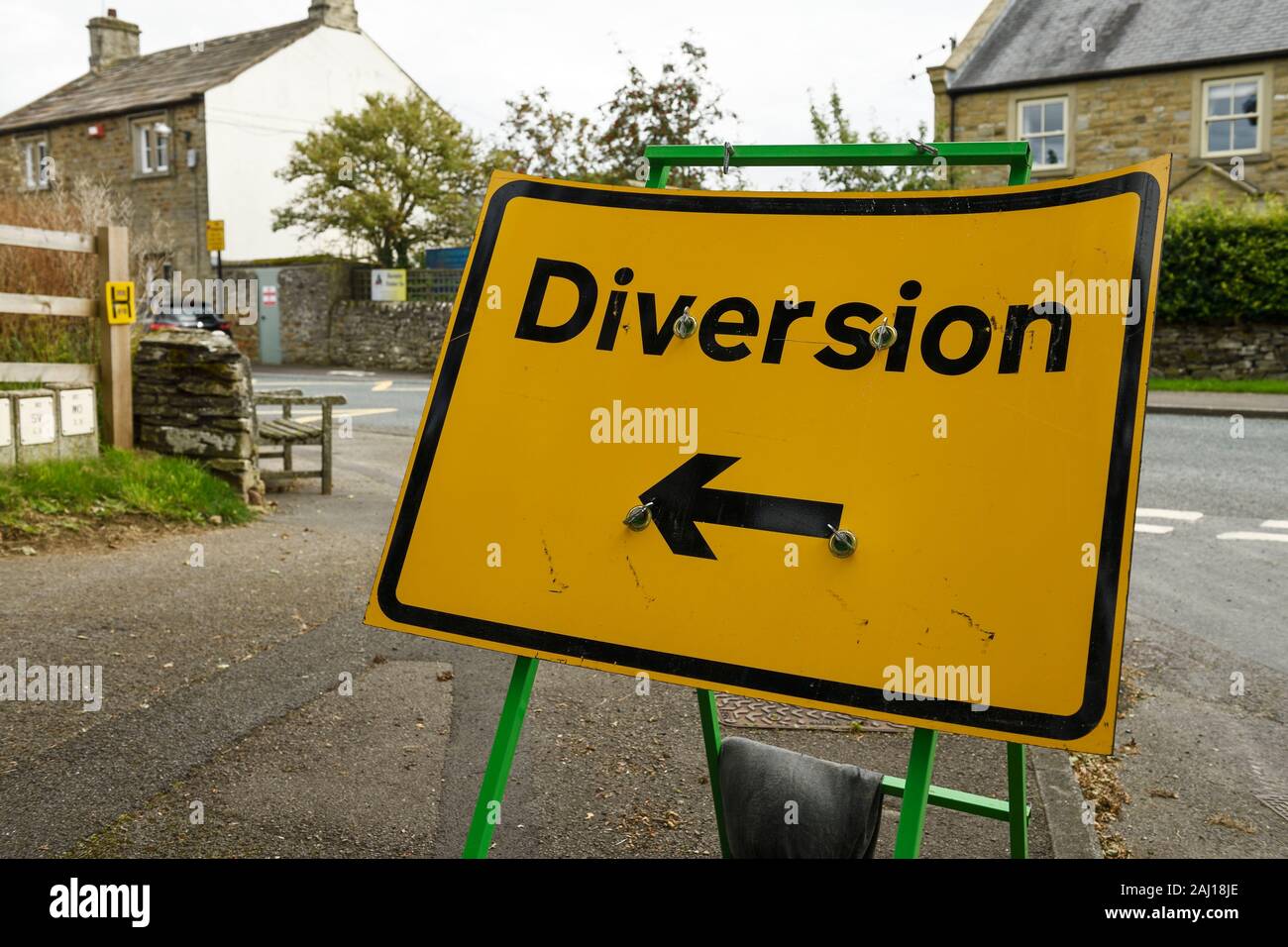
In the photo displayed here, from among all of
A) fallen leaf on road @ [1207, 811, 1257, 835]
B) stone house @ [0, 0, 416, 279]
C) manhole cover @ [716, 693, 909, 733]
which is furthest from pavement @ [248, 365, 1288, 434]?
fallen leaf on road @ [1207, 811, 1257, 835]

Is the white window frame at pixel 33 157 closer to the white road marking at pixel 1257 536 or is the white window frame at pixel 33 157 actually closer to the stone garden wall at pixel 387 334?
the stone garden wall at pixel 387 334

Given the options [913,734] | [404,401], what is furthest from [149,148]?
[913,734]

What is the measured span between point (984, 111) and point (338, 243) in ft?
60.3

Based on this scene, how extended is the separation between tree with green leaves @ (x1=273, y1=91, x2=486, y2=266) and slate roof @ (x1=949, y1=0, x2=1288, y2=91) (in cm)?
1287

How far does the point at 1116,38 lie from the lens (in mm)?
26109

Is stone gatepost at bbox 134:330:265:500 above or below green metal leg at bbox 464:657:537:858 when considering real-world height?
above

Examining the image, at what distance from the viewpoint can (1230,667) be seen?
18.3 ft

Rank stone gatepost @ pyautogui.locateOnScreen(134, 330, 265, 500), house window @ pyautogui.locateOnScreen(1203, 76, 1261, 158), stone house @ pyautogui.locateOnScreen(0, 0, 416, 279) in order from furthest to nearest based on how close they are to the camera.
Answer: stone house @ pyautogui.locateOnScreen(0, 0, 416, 279) < house window @ pyautogui.locateOnScreen(1203, 76, 1261, 158) < stone gatepost @ pyautogui.locateOnScreen(134, 330, 265, 500)

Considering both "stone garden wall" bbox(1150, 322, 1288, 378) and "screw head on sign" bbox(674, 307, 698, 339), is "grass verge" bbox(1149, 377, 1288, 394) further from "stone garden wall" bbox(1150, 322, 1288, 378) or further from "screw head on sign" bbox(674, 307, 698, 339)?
"screw head on sign" bbox(674, 307, 698, 339)

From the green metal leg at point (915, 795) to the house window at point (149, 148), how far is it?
37029 mm

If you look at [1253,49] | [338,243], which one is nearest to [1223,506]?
[1253,49]

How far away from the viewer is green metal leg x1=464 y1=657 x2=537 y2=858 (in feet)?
7.38

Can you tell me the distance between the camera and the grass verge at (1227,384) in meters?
19.1
